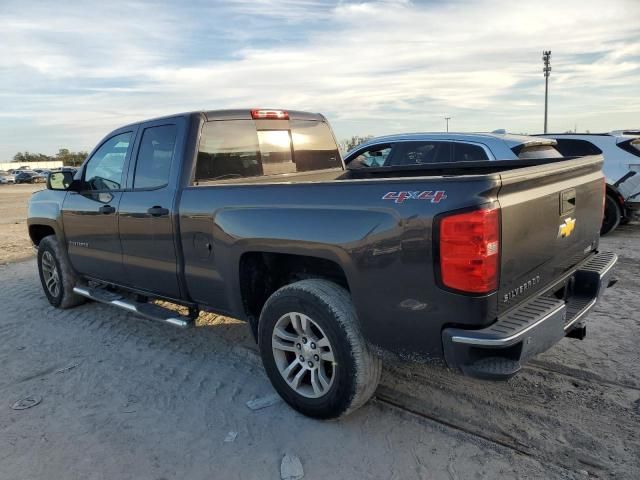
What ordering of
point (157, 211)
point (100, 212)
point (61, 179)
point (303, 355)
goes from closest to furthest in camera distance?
point (303, 355), point (157, 211), point (100, 212), point (61, 179)

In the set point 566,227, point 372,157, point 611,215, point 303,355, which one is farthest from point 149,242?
point 611,215

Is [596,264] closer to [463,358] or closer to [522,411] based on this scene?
[522,411]

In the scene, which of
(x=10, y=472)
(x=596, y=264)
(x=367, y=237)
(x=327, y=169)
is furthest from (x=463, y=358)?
(x=327, y=169)

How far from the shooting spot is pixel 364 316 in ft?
9.23

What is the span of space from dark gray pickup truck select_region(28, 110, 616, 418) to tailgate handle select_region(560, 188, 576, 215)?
29mm

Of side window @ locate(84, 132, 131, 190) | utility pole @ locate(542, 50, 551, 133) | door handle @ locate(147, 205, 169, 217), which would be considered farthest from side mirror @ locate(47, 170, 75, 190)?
utility pole @ locate(542, 50, 551, 133)

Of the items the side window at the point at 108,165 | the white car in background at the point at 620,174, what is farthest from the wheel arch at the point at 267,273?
the white car in background at the point at 620,174

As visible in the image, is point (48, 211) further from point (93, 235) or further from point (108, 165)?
point (108, 165)

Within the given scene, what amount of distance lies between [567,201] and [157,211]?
2.92 m

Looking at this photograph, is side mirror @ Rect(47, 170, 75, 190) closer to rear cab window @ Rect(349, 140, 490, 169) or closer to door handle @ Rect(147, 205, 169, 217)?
door handle @ Rect(147, 205, 169, 217)

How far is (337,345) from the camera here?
2.93m

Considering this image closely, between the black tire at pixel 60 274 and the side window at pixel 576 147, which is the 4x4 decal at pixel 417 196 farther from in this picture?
the side window at pixel 576 147

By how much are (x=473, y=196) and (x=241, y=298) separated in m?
1.86

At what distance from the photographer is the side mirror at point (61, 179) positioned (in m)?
4.95
